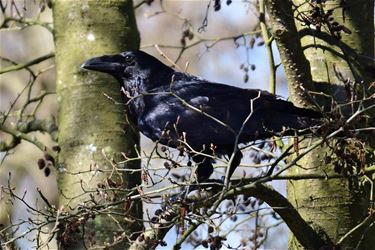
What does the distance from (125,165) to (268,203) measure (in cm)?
122

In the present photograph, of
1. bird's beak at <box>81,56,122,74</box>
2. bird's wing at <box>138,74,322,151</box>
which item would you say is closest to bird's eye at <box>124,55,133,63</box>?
bird's beak at <box>81,56,122,74</box>

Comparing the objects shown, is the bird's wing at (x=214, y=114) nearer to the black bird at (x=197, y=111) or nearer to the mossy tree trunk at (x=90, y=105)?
the black bird at (x=197, y=111)

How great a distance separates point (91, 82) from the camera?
19.1 ft

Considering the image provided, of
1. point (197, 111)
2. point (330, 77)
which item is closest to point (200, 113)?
point (197, 111)

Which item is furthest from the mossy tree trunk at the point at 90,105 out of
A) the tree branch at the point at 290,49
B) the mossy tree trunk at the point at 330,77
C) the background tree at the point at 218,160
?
the tree branch at the point at 290,49

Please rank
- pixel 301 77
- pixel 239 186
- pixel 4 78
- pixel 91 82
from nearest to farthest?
pixel 239 186
pixel 301 77
pixel 91 82
pixel 4 78

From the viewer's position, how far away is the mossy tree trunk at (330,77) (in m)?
4.91

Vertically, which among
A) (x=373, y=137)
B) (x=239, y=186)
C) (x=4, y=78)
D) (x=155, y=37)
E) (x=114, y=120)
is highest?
(x=155, y=37)

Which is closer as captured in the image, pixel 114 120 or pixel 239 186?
pixel 239 186

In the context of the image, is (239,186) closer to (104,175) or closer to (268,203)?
(268,203)

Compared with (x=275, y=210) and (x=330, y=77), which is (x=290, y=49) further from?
(x=275, y=210)

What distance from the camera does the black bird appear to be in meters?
4.78

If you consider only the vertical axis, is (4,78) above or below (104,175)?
above

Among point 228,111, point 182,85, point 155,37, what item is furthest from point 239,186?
point 155,37
